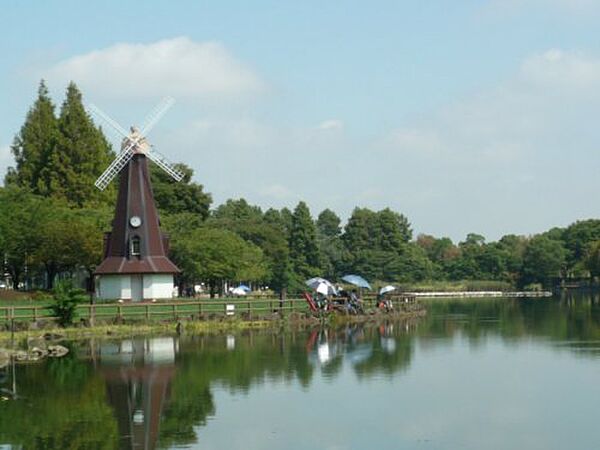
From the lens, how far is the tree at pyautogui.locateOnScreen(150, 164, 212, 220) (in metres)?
72.6

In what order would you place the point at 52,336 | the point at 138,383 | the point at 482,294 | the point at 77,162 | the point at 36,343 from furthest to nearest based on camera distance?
1. the point at 482,294
2. the point at 77,162
3. the point at 52,336
4. the point at 36,343
5. the point at 138,383

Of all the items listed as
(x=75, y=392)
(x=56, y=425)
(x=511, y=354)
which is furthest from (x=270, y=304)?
(x=56, y=425)

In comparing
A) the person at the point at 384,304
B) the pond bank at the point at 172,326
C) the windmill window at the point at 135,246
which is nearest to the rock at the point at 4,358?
the pond bank at the point at 172,326

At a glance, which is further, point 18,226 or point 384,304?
point 384,304

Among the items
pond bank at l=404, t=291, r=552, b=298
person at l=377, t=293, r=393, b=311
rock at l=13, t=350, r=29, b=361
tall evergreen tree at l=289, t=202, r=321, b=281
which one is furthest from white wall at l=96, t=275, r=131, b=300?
pond bank at l=404, t=291, r=552, b=298

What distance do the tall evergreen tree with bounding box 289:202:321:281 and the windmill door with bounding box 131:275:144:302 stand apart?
44.2 m

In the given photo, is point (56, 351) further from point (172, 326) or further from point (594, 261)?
point (594, 261)

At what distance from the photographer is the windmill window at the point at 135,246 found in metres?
50.9

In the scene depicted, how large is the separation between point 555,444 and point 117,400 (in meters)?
10.3

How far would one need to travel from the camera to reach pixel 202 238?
198ft

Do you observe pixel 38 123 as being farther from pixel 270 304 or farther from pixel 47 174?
pixel 270 304

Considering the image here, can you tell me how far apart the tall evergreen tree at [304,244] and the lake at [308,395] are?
5431 centimetres

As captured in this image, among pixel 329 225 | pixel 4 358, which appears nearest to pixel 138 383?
pixel 4 358

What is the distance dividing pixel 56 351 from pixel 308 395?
40.6 feet
